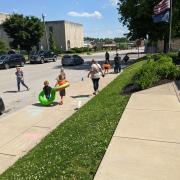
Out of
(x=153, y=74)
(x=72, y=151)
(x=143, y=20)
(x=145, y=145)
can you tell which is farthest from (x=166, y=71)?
(x=143, y=20)

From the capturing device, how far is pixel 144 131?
23.9ft

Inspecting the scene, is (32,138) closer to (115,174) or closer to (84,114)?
(84,114)

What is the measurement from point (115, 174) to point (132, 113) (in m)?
3.97

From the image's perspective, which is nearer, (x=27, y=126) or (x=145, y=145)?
(x=145, y=145)

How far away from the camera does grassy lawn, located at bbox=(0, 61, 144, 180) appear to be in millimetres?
5543

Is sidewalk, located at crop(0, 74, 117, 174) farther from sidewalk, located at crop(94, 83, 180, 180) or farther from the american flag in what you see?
the american flag

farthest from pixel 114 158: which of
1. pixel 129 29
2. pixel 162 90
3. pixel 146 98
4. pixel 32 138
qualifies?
pixel 129 29

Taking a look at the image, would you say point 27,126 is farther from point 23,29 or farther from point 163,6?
point 23,29

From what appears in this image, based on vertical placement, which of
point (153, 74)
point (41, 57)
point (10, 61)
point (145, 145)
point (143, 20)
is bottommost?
point (145, 145)

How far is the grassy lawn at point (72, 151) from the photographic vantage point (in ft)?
18.2

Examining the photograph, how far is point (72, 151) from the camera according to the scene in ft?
21.2

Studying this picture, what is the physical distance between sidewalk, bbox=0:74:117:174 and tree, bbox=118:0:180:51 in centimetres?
2056

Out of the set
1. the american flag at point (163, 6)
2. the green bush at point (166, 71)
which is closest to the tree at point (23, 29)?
the american flag at point (163, 6)

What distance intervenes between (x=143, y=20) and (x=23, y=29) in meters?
25.4
